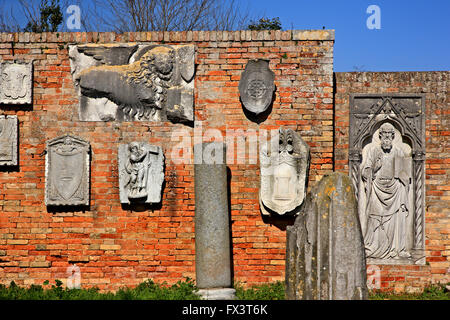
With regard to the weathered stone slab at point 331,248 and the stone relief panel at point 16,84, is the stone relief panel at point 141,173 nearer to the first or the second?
the stone relief panel at point 16,84

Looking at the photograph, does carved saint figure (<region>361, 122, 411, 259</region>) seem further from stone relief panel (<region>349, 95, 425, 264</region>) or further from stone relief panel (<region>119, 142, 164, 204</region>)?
stone relief panel (<region>119, 142, 164, 204</region>)

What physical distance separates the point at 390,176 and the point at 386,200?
369mm

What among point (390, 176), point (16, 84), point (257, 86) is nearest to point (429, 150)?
point (390, 176)

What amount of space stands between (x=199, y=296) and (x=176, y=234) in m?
1.21

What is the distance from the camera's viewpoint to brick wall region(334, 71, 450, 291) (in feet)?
28.3

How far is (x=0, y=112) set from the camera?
8562 millimetres

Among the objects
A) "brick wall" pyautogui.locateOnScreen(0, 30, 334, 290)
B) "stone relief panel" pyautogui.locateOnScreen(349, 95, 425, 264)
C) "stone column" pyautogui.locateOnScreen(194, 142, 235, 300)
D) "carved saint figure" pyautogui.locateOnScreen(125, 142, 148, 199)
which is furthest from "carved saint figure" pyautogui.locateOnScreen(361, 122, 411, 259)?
"carved saint figure" pyautogui.locateOnScreen(125, 142, 148, 199)

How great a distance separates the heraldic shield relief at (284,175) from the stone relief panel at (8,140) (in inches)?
144

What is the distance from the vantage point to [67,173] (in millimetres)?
8430

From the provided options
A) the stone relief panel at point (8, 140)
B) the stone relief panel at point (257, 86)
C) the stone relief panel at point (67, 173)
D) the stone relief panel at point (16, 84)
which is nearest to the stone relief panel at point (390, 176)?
the stone relief panel at point (257, 86)

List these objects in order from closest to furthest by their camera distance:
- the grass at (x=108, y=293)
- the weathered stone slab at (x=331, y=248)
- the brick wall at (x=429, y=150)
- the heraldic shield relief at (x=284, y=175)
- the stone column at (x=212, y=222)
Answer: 1. the weathered stone slab at (x=331, y=248)
2. the stone column at (x=212, y=222)
3. the grass at (x=108, y=293)
4. the heraldic shield relief at (x=284, y=175)
5. the brick wall at (x=429, y=150)

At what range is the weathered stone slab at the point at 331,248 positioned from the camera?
5219 millimetres

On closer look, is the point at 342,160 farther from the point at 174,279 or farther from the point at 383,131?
the point at 174,279

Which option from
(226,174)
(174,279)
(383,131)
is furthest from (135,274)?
(383,131)
